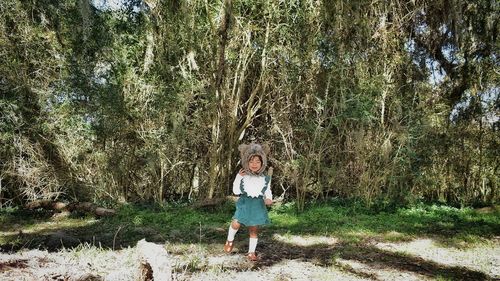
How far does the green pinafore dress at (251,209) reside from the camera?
5340 mm

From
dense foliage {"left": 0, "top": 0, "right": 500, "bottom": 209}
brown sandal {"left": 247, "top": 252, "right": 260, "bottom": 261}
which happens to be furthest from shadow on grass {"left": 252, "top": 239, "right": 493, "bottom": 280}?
dense foliage {"left": 0, "top": 0, "right": 500, "bottom": 209}

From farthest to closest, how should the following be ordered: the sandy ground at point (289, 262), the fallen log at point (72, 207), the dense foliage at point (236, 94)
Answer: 1. the dense foliage at point (236, 94)
2. the fallen log at point (72, 207)
3. the sandy ground at point (289, 262)

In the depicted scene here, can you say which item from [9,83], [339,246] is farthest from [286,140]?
[9,83]

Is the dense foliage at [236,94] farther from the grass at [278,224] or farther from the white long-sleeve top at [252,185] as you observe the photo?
the white long-sleeve top at [252,185]

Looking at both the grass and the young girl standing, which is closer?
the young girl standing

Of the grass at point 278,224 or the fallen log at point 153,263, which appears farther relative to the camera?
the grass at point 278,224

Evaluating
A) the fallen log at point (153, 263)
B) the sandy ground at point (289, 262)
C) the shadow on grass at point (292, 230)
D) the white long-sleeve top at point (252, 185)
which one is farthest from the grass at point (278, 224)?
the fallen log at point (153, 263)

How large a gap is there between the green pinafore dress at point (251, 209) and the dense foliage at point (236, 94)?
3.95 metres

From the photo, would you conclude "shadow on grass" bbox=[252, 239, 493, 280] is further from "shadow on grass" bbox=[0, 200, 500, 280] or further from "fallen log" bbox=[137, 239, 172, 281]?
"fallen log" bbox=[137, 239, 172, 281]

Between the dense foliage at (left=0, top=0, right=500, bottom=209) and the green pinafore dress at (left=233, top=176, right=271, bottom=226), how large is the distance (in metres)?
3.95

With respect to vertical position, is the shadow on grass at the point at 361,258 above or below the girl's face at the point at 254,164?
below

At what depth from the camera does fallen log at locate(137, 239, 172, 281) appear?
338cm

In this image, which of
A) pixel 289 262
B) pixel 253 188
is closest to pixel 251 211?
pixel 253 188

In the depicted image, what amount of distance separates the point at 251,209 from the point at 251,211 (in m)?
0.03
